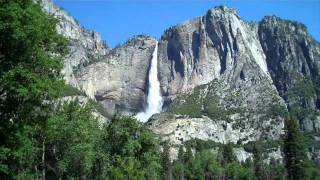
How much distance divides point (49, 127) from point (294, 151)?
2807 inches

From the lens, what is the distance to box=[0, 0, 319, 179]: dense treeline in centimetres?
2195

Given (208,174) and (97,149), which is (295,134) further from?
(208,174)

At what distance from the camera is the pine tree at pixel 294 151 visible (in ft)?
298

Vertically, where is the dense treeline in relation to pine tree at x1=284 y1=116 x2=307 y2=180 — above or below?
below

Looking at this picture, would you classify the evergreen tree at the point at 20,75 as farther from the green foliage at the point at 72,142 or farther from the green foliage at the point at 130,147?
the green foliage at the point at 130,147

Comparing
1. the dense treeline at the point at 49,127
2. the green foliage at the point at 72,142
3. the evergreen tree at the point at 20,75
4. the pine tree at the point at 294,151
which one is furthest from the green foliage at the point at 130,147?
the evergreen tree at the point at 20,75

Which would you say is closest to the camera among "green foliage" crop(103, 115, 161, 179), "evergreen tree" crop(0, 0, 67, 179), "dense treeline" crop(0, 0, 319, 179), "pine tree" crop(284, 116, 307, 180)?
"evergreen tree" crop(0, 0, 67, 179)

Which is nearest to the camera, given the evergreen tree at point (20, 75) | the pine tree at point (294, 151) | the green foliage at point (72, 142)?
the evergreen tree at point (20, 75)

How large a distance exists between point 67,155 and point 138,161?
15145 mm

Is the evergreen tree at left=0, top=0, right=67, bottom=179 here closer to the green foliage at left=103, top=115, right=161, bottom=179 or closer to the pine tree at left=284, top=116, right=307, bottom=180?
the green foliage at left=103, top=115, right=161, bottom=179

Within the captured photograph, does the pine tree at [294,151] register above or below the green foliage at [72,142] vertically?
above

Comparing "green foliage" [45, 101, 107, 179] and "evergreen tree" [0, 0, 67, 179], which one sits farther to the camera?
"green foliage" [45, 101, 107, 179]

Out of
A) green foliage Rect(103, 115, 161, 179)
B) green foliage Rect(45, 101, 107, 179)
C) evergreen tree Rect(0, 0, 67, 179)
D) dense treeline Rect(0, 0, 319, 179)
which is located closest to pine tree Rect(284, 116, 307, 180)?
dense treeline Rect(0, 0, 319, 179)

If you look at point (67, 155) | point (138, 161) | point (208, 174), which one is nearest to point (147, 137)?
point (138, 161)
